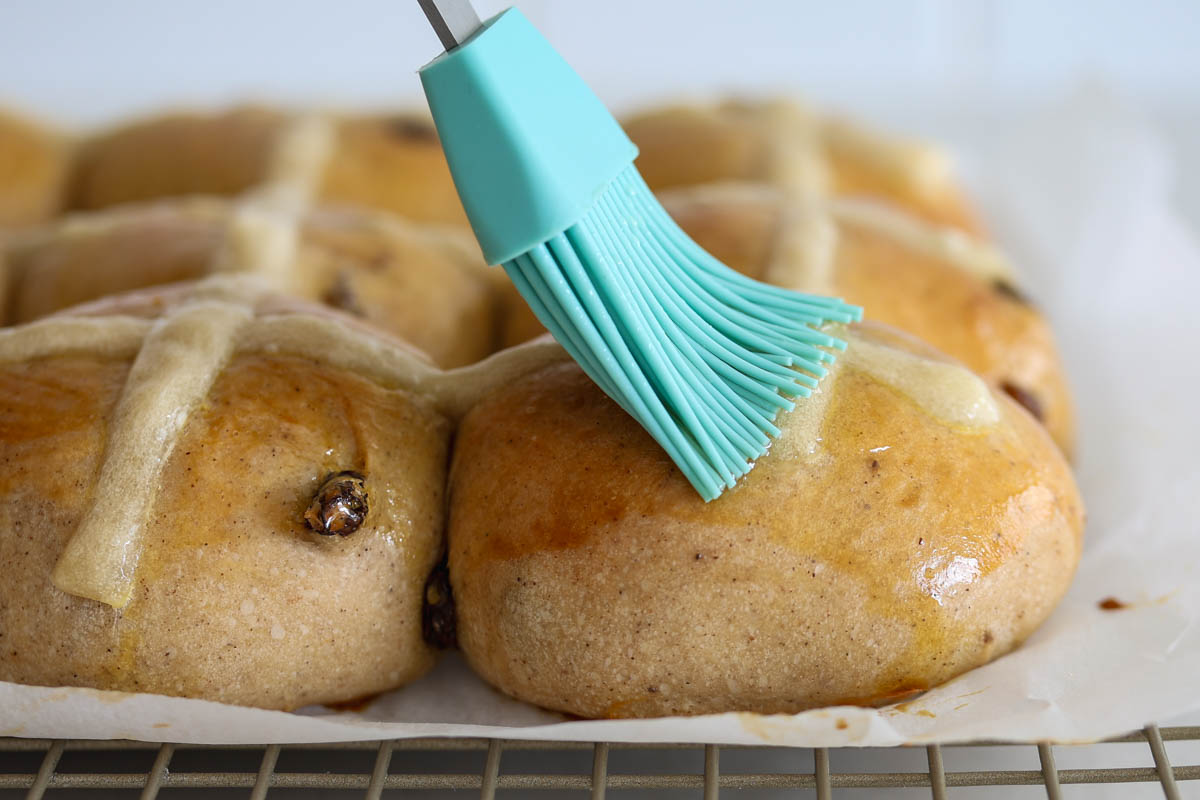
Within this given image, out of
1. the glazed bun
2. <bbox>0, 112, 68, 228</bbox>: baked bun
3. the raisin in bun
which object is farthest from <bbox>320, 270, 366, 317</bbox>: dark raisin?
<bbox>0, 112, 68, 228</bbox>: baked bun

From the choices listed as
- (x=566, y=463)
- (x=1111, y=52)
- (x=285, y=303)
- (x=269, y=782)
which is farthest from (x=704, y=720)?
(x=1111, y=52)

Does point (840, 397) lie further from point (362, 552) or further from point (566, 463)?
point (362, 552)

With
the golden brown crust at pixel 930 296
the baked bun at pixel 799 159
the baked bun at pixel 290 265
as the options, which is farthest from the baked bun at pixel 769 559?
the baked bun at pixel 799 159

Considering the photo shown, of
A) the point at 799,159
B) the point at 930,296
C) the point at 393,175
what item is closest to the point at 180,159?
the point at 393,175

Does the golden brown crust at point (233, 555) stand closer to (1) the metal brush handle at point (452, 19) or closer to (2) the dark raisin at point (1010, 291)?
(1) the metal brush handle at point (452, 19)

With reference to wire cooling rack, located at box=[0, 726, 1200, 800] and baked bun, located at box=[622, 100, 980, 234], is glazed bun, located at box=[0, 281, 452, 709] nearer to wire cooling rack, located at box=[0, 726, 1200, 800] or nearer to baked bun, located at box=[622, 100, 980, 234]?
wire cooling rack, located at box=[0, 726, 1200, 800]

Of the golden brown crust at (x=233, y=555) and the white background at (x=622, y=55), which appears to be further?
the white background at (x=622, y=55)

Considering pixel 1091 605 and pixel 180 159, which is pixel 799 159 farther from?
pixel 180 159
